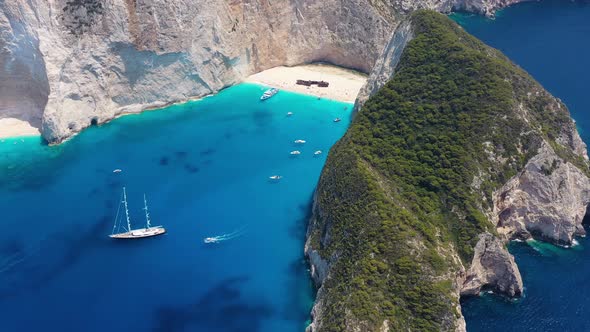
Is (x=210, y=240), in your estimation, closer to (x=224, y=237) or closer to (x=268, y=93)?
(x=224, y=237)

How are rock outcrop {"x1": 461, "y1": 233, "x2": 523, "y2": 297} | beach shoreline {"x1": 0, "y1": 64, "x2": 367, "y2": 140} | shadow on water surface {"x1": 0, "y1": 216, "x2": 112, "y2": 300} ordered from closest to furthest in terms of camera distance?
rock outcrop {"x1": 461, "y1": 233, "x2": 523, "y2": 297}, shadow on water surface {"x1": 0, "y1": 216, "x2": 112, "y2": 300}, beach shoreline {"x1": 0, "y1": 64, "x2": 367, "y2": 140}

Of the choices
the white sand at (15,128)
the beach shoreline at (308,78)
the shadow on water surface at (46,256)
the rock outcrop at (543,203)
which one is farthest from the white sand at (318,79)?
the shadow on water surface at (46,256)

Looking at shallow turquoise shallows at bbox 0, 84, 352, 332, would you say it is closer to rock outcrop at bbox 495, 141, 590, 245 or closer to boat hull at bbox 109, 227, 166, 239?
boat hull at bbox 109, 227, 166, 239

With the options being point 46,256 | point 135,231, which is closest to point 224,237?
point 135,231

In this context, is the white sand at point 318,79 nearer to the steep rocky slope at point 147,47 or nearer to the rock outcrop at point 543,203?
the steep rocky slope at point 147,47

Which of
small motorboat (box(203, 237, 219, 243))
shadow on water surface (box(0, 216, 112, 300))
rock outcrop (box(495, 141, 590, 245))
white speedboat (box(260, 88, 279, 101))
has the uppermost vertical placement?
white speedboat (box(260, 88, 279, 101))

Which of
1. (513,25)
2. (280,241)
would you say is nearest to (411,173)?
(280,241)

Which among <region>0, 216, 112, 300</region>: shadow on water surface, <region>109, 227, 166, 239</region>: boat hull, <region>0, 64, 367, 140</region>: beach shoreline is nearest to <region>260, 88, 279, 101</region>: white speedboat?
<region>0, 64, 367, 140</region>: beach shoreline
